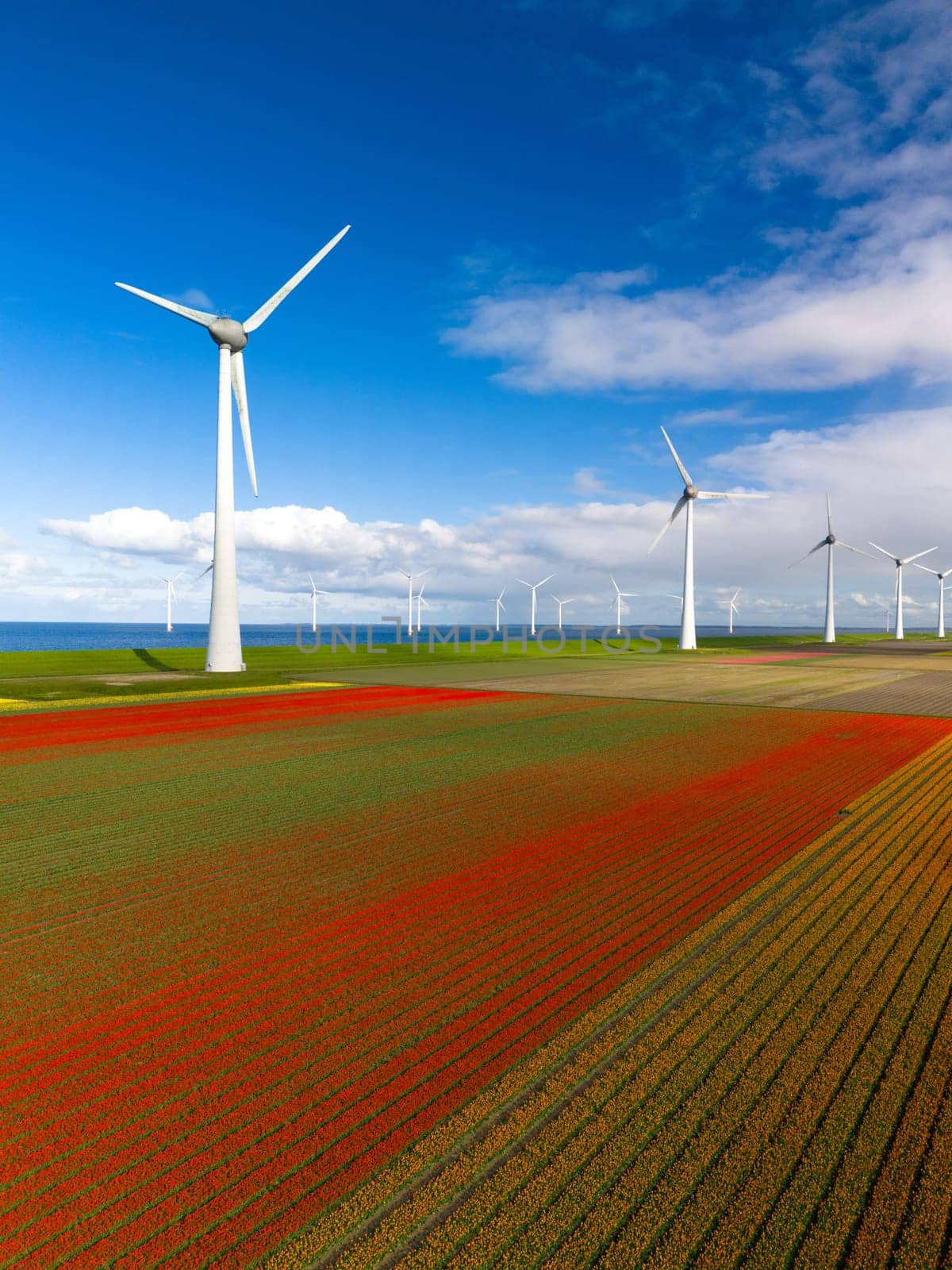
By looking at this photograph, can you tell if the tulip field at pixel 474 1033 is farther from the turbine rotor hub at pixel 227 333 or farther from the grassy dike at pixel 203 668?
the turbine rotor hub at pixel 227 333

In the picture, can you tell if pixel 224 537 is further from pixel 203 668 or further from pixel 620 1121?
pixel 620 1121

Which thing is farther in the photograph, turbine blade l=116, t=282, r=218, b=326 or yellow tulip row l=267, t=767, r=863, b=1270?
turbine blade l=116, t=282, r=218, b=326

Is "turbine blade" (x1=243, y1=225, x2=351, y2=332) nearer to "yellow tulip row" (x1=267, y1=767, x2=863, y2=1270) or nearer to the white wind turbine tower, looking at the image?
the white wind turbine tower

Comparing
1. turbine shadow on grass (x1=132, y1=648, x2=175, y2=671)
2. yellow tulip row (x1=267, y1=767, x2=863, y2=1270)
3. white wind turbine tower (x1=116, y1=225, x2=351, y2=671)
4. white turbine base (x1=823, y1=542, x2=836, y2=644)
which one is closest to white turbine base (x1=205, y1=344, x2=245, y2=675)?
white wind turbine tower (x1=116, y1=225, x2=351, y2=671)

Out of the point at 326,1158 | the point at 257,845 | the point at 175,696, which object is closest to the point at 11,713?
the point at 175,696

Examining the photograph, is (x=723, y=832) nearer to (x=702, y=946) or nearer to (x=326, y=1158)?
(x=702, y=946)

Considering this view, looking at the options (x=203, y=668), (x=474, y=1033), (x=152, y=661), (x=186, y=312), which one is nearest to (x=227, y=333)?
(x=186, y=312)
